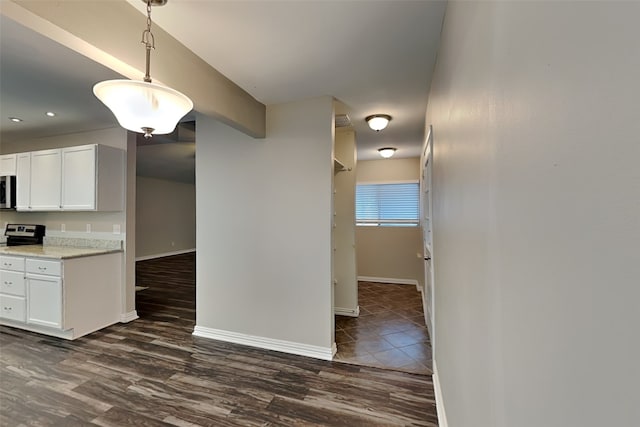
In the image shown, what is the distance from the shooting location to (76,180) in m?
3.61

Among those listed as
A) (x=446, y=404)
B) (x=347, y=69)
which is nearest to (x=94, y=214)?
(x=347, y=69)

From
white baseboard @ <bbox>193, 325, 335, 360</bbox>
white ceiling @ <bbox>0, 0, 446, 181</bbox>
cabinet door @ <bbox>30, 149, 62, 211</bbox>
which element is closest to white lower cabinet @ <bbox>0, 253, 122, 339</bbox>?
cabinet door @ <bbox>30, 149, 62, 211</bbox>

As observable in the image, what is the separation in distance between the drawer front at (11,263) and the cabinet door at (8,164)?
130cm

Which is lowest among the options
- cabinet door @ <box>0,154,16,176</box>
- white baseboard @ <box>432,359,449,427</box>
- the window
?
white baseboard @ <box>432,359,449,427</box>

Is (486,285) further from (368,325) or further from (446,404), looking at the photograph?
(368,325)

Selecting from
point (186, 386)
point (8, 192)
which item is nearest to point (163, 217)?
point (8, 192)

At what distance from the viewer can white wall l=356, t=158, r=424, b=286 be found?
5.70 m

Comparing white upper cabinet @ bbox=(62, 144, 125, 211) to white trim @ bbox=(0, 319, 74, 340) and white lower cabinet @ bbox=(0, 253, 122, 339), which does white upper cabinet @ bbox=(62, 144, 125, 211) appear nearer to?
white lower cabinet @ bbox=(0, 253, 122, 339)

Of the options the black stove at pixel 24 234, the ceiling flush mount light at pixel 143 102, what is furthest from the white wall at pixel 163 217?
the ceiling flush mount light at pixel 143 102

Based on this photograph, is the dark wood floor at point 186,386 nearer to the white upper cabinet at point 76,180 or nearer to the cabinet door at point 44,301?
the cabinet door at point 44,301

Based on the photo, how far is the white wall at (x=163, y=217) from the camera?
809 cm

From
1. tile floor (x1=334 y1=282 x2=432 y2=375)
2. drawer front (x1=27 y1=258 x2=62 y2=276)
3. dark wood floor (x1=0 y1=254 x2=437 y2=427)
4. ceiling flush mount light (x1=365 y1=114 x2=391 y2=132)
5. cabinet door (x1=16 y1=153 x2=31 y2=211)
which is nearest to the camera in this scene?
dark wood floor (x1=0 y1=254 x2=437 y2=427)

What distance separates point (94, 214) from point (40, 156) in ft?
3.32

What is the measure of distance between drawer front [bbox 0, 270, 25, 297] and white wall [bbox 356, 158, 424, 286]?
516 centimetres
